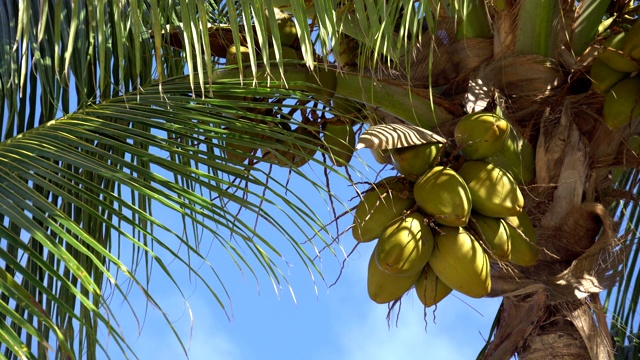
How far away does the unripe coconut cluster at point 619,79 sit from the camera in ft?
6.70

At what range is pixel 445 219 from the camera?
1.83 metres

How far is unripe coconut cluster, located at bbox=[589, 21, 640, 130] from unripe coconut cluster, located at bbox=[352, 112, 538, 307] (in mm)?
274

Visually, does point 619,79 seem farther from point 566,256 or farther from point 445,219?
point 445,219

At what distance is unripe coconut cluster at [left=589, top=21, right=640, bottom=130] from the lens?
2.04m

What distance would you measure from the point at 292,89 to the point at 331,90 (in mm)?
113

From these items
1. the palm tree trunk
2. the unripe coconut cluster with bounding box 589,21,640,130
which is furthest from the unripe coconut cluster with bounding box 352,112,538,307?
the unripe coconut cluster with bounding box 589,21,640,130

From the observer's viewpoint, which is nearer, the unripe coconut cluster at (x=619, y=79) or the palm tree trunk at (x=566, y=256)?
the unripe coconut cluster at (x=619, y=79)

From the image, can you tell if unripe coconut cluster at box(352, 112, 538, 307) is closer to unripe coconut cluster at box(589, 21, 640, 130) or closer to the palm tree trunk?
the palm tree trunk

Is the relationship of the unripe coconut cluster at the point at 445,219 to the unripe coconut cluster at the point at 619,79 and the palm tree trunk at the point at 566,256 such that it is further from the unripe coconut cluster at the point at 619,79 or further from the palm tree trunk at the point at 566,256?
the unripe coconut cluster at the point at 619,79

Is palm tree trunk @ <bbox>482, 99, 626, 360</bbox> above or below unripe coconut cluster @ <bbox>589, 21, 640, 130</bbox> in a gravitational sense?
below

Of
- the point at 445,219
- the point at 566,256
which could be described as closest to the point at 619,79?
the point at 566,256

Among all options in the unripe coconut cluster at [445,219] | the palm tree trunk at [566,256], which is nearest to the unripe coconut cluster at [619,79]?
the palm tree trunk at [566,256]

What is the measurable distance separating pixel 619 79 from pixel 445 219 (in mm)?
569

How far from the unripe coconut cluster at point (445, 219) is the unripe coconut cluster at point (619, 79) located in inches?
10.8
